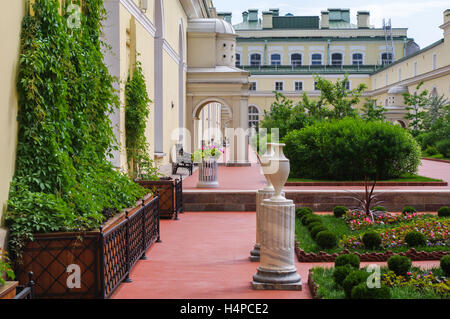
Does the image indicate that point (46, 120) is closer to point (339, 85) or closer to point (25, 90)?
point (25, 90)

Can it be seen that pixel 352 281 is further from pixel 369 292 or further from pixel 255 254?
pixel 255 254

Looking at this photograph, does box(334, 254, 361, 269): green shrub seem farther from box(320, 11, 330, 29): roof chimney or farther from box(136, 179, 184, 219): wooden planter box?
box(320, 11, 330, 29): roof chimney

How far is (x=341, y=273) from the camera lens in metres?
6.17

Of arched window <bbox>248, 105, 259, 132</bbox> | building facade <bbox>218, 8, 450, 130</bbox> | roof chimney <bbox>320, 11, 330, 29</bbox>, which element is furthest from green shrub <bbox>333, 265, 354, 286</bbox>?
roof chimney <bbox>320, 11, 330, 29</bbox>

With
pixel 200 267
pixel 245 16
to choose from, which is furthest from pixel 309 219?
pixel 245 16

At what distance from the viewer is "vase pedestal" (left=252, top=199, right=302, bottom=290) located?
6.43 metres

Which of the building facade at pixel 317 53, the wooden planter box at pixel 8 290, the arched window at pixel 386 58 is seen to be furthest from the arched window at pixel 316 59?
the wooden planter box at pixel 8 290

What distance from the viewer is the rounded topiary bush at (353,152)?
16.9 metres

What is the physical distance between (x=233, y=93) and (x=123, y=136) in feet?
43.6

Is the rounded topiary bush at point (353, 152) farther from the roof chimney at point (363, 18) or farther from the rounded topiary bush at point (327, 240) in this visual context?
Answer: the roof chimney at point (363, 18)

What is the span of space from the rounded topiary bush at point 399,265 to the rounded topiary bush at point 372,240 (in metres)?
1.66

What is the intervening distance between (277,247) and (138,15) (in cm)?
937

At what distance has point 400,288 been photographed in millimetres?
6059
